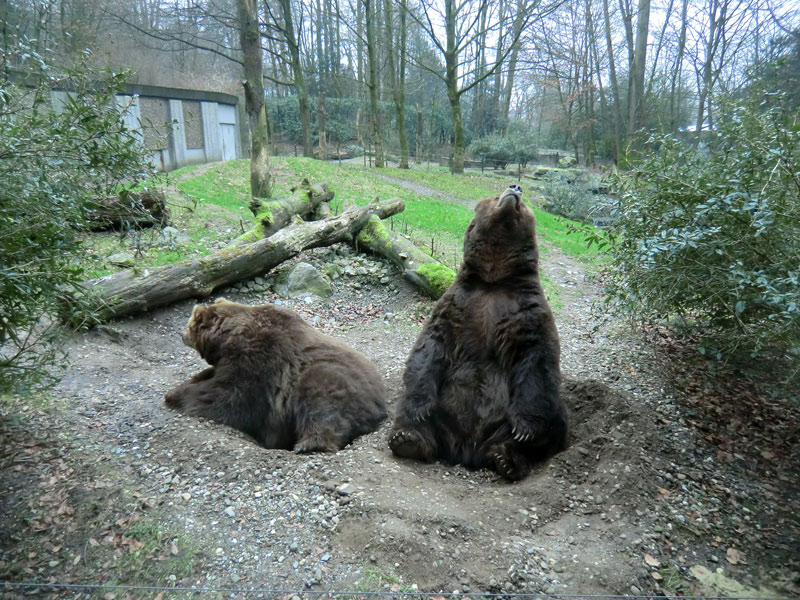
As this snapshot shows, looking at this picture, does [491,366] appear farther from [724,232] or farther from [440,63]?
[440,63]

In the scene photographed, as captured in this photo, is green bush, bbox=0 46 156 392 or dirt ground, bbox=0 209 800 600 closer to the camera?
dirt ground, bbox=0 209 800 600

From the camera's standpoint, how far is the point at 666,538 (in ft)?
10.7

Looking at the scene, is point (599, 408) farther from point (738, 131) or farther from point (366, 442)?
point (738, 131)

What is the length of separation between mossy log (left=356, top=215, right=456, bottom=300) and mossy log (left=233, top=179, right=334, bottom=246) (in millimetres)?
1362

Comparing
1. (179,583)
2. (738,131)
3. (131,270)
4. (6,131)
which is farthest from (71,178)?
(738,131)

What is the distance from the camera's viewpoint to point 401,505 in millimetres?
3496

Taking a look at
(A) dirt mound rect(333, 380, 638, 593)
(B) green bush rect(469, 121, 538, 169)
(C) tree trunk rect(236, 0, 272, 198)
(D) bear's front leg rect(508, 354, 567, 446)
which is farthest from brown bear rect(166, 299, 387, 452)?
(B) green bush rect(469, 121, 538, 169)

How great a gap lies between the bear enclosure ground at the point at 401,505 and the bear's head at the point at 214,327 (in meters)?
0.66

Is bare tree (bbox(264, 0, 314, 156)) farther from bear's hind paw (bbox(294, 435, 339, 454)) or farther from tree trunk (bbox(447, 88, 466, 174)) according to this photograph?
bear's hind paw (bbox(294, 435, 339, 454))

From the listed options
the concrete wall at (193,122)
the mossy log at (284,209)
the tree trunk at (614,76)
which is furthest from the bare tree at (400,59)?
the mossy log at (284,209)

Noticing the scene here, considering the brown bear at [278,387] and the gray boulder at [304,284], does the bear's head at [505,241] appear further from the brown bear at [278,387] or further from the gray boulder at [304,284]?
the gray boulder at [304,284]

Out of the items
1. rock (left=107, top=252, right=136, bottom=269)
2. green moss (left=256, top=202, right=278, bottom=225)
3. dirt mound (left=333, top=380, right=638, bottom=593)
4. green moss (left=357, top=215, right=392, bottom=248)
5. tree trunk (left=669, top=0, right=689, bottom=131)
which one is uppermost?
tree trunk (left=669, top=0, right=689, bottom=131)

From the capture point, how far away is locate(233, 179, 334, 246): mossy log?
8.88 m

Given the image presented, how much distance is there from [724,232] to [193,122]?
22.8 meters
